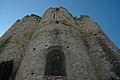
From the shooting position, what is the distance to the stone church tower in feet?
37.1

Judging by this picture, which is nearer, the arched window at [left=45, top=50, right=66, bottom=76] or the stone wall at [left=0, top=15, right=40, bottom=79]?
the arched window at [left=45, top=50, right=66, bottom=76]

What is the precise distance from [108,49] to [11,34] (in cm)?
1066

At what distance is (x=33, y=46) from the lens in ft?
46.9

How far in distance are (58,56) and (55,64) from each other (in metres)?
0.84

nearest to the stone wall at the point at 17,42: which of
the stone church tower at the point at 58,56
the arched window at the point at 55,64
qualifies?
the stone church tower at the point at 58,56

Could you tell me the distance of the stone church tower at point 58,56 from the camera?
11.3m

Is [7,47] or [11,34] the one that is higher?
[11,34]

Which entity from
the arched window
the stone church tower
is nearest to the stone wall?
the stone church tower

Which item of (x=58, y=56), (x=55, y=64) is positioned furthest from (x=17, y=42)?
(x=55, y=64)

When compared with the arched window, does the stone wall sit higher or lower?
higher

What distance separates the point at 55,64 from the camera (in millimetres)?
12242

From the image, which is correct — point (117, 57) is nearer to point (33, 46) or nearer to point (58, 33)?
point (58, 33)

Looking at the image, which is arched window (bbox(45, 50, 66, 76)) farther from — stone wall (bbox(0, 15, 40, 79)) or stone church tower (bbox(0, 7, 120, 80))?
stone wall (bbox(0, 15, 40, 79))

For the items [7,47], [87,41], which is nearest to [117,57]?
[87,41]
